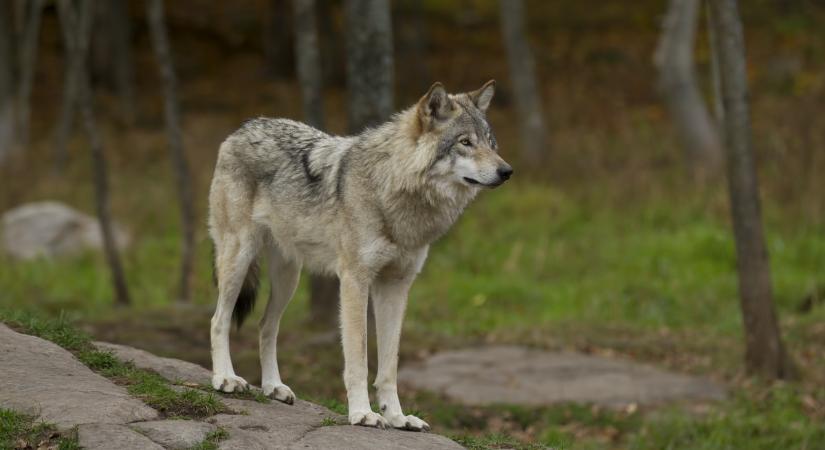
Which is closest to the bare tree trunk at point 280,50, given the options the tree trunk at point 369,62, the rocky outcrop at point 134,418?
the tree trunk at point 369,62

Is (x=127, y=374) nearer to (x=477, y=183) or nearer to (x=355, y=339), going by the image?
(x=355, y=339)

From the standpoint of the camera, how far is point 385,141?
697 cm

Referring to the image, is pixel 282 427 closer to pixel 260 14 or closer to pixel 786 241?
pixel 786 241

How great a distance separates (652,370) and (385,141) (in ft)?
18.1

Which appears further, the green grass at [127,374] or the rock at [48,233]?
the rock at [48,233]

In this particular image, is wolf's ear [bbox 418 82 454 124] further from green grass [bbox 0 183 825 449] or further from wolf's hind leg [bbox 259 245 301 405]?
green grass [bbox 0 183 825 449]

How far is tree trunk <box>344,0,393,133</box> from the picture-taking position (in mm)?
10883

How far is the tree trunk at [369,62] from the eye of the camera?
10883mm

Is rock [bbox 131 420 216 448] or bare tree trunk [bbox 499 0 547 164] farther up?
bare tree trunk [bbox 499 0 547 164]

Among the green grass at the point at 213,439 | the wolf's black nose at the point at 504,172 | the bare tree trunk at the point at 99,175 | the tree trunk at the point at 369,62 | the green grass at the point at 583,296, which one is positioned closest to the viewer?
the green grass at the point at 213,439

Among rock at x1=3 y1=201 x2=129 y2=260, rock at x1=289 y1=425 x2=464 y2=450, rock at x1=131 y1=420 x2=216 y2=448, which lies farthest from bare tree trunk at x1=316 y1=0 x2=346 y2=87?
rock at x1=131 y1=420 x2=216 y2=448

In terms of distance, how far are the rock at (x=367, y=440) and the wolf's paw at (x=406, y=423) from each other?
14 cm

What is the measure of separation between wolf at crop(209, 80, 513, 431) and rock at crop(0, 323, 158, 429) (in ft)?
2.72

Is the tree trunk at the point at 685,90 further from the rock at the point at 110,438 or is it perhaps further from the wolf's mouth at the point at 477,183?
the rock at the point at 110,438
